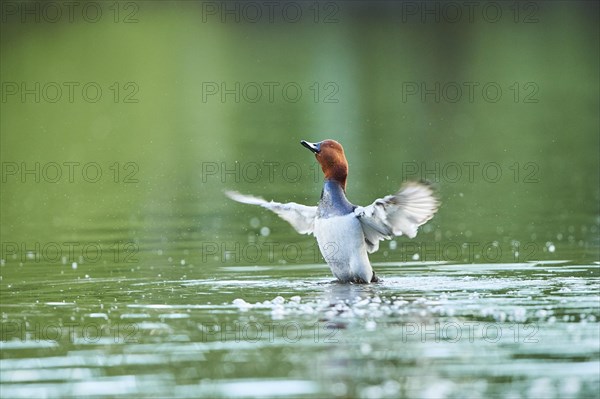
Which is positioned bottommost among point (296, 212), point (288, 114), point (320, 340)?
point (320, 340)

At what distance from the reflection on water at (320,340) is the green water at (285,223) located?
4 centimetres

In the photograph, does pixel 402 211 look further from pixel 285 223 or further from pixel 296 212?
pixel 285 223

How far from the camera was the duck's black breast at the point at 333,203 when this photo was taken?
14.6 metres

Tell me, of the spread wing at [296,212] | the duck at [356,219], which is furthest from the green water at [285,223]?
the spread wing at [296,212]

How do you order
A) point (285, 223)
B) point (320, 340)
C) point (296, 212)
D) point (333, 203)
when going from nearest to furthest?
point (320, 340), point (333, 203), point (296, 212), point (285, 223)

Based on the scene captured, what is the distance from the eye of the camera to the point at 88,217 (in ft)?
71.6

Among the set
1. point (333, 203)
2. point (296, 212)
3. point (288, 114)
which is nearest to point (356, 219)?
point (333, 203)

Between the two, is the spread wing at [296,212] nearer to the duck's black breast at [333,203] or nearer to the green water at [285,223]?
the green water at [285,223]

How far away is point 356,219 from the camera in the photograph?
14.5 meters

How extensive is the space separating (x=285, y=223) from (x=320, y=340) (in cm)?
1031

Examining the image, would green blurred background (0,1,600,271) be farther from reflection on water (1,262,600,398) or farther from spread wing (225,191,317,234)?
reflection on water (1,262,600,398)

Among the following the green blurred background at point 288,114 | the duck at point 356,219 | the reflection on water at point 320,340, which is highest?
the green blurred background at point 288,114

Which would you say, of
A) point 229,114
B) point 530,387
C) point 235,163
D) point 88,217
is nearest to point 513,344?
point 530,387

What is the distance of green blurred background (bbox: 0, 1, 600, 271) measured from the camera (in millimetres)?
21484
